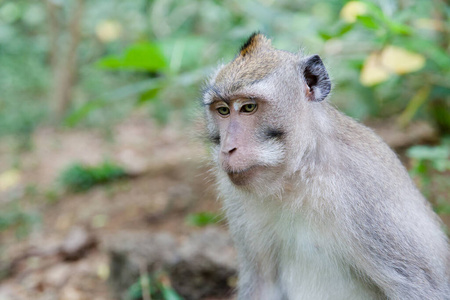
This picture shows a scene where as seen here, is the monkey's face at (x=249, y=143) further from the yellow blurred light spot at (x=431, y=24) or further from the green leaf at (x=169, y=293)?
the yellow blurred light spot at (x=431, y=24)

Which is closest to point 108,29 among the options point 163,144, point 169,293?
point 163,144

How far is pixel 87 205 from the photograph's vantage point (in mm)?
6965

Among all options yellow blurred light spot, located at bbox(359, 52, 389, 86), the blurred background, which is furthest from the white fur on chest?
yellow blurred light spot, located at bbox(359, 52, 389, 86)

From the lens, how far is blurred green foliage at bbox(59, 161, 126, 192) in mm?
7453

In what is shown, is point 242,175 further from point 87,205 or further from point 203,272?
point 87,205

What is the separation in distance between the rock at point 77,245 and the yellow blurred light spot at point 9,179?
120 inches

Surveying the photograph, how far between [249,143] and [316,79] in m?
0.58

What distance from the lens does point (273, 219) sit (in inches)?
118

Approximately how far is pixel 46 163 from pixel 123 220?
141 inches

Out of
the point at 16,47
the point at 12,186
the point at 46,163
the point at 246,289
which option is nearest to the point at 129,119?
the point at 46,163

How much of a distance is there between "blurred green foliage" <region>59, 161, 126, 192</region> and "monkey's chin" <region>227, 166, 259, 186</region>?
206 inches

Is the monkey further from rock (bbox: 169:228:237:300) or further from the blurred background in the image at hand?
rock (bbox: 169:228:237:300)

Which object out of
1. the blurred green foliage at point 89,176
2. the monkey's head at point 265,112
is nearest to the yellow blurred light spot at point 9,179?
the blurred green foliage at point 89,176

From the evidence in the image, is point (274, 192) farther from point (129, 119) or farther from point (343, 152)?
point (129, 119)
